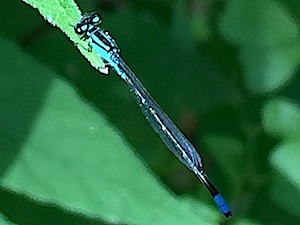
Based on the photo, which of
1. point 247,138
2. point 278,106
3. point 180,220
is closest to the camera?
point 180,220

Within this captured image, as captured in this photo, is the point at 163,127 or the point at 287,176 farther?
the point at 287,176

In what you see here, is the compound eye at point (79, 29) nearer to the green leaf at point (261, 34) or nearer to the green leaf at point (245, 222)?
the green leaf at point (245, 222)

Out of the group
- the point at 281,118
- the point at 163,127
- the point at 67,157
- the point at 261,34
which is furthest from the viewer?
the point at 261,34

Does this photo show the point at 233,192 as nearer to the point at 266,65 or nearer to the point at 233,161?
the point at 233,161

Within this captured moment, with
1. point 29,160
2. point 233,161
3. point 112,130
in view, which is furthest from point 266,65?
point 29,160

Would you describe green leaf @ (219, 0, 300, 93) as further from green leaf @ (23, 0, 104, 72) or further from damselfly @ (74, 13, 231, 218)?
green leaf @ (23, 0, 104, 72)

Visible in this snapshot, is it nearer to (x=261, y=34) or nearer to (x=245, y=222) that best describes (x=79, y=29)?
(x=245, y=222)

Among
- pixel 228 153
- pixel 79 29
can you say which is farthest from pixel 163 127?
pixel 79 29
